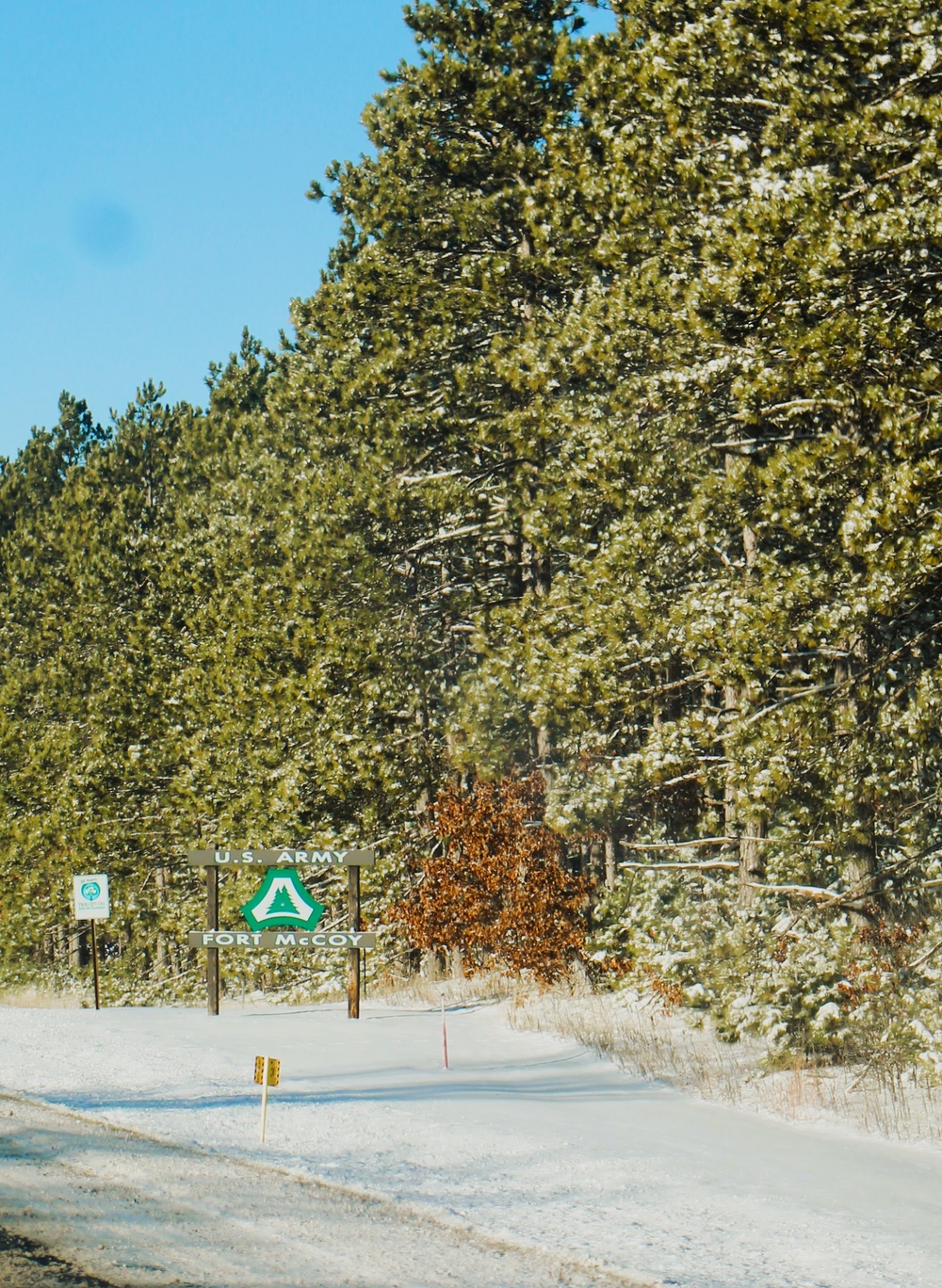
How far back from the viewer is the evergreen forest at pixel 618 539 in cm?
1398

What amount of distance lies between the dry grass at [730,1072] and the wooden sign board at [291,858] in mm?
2829

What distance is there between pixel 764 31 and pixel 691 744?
7829mm

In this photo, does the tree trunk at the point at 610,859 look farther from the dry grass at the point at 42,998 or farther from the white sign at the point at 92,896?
the dry grass at the point at 42,998

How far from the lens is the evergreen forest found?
13984 mm

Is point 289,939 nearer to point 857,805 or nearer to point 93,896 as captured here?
point 93,896

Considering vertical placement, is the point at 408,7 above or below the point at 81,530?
above

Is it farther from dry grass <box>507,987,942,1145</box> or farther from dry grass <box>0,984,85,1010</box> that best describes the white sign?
dry grass <box>507,987,942,1145</box>

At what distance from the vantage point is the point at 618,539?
17484mm

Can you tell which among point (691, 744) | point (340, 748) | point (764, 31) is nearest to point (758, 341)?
point (764, 31)

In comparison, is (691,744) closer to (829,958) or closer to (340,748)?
(829,958)

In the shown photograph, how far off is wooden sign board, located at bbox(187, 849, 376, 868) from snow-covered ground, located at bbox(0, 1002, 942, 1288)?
2.40 meters

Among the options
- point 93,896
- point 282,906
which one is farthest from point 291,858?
point 93,896

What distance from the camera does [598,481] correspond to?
18016mm

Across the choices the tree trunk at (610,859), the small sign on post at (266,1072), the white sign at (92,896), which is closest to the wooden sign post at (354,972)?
the tree trunk at (610,859)
